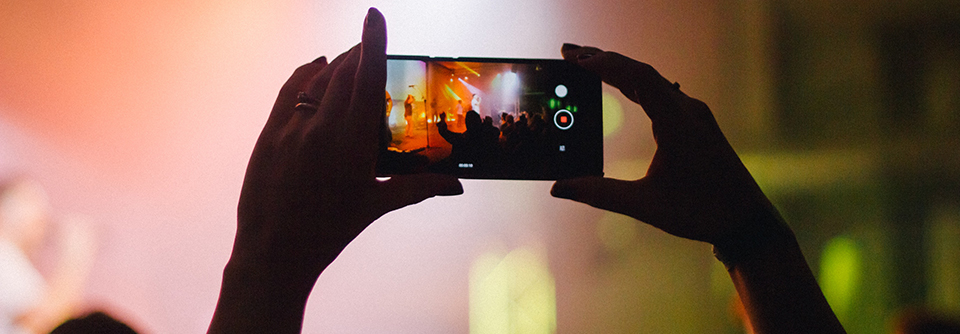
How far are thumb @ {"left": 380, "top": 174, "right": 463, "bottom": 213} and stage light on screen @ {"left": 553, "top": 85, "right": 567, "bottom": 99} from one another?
0.89 ft

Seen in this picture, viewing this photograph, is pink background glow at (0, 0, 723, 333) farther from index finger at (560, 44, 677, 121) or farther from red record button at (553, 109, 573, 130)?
index finger at (560, 44, 677, 121)

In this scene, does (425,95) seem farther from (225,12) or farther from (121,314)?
(121,314)

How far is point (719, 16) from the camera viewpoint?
116 cm

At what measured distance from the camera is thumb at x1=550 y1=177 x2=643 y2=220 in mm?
566

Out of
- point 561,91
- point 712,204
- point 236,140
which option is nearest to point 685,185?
point 712,204

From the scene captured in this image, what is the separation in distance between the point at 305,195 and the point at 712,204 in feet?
1.66

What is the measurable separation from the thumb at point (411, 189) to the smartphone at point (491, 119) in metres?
0.10

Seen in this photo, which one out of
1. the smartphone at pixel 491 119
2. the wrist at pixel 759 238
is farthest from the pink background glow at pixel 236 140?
the wrist at pixel 759 238

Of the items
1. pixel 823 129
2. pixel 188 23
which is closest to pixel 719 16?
pixel 823 129

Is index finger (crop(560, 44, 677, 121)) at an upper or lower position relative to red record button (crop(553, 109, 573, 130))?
upper

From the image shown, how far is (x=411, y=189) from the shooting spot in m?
0.59

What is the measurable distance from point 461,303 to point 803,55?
3.78 feet

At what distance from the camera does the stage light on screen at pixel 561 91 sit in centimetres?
75

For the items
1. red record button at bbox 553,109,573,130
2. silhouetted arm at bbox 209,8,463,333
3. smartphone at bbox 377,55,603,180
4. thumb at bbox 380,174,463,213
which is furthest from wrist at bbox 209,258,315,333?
red record button at bbox 553,109,573,130
